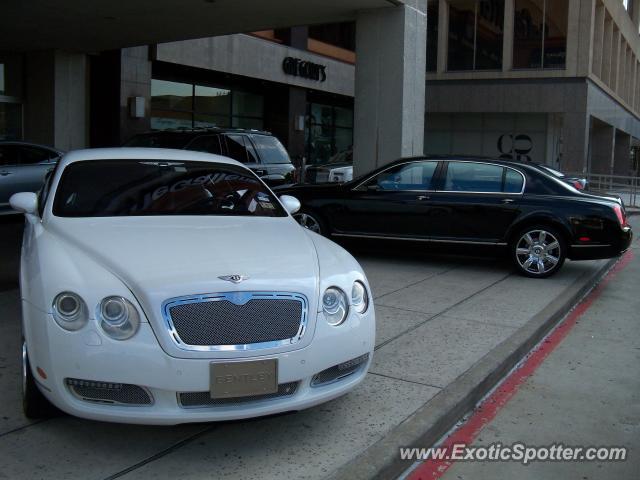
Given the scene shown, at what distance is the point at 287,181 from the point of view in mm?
12758

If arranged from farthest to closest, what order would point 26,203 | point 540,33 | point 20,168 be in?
point 540,33
point 20,168
point 26,203

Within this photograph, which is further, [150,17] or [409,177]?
[150,17]

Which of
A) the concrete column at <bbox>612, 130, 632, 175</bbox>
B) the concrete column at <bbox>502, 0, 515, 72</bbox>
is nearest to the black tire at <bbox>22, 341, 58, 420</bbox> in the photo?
the concrete column at <bbox>502, 0, 515, 72</bbox>

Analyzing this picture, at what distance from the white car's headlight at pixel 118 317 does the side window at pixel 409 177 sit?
6.61 metres

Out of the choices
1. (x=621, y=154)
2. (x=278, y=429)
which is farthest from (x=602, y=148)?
(x=278, y=429)

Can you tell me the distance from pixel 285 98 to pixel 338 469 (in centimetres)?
2273

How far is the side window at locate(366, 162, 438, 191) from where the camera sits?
31.7 feet

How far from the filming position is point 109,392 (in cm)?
347

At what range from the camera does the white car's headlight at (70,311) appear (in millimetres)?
3479

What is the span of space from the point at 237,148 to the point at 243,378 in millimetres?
9164

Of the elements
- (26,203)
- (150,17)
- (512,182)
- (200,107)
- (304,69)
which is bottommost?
(26,203)

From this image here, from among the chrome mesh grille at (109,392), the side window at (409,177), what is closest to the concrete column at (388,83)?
the side window at (409,177)

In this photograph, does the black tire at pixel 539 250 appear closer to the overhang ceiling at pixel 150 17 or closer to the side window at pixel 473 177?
the side window at pixel 473 177

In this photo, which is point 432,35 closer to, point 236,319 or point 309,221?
point 309,221
